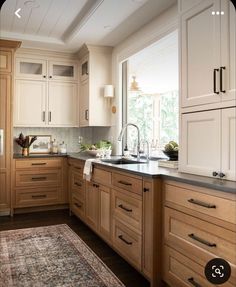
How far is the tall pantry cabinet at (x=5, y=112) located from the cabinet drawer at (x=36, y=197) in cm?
22

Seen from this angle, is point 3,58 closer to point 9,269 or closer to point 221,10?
point 9,269

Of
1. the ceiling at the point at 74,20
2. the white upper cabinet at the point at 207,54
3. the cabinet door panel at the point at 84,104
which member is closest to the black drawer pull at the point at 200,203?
the white upper cabinet at the point at 207,54

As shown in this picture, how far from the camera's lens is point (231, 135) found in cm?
184

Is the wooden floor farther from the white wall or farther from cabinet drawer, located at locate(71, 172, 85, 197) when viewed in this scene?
the white wall

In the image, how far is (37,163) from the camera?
14.7 feet

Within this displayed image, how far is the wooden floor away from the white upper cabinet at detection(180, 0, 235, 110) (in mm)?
1424

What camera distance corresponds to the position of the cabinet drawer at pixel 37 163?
4.39m

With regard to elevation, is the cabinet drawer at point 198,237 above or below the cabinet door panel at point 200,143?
below

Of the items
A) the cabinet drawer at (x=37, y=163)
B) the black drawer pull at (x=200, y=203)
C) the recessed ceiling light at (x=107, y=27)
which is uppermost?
the recessed ceiling light at (x=107, y=27)

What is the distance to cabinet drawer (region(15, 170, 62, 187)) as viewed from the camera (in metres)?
4.41

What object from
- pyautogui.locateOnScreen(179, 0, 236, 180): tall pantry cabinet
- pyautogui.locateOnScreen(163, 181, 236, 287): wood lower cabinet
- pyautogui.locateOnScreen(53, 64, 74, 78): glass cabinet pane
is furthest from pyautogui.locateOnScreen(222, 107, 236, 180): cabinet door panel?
pyautogui.locateOnScreen(53, 64, 74, 78): glass cabinet pane

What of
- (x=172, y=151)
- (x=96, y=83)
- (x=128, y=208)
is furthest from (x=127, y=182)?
(x=96, y=83)

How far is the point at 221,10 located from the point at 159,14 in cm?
153

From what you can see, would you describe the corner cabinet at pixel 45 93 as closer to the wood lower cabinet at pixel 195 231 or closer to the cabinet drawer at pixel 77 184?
the cabinet drawer at pixel 77 184
